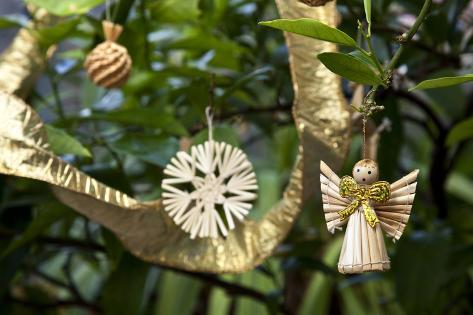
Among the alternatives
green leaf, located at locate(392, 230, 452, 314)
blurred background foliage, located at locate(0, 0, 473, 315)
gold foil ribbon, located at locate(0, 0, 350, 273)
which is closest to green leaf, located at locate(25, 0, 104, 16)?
blurred background foliage, located at locate(0, 0, 473, 315)

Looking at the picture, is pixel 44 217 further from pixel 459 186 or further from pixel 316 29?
pixel 459 186

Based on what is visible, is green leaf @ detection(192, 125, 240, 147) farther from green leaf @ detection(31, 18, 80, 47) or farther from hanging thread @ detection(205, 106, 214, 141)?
green leaf @ detection(31, 18, 80, 47)

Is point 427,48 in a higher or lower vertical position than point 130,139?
higher

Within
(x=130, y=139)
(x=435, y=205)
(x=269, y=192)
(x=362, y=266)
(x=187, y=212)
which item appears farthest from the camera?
(x=269, y=192)

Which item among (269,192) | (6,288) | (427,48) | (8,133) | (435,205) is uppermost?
(427,48)

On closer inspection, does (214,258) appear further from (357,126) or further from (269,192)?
(269,192)

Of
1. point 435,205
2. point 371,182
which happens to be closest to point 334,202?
point 371,182

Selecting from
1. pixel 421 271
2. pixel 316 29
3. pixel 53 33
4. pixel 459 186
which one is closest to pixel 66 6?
pixel 53 33
